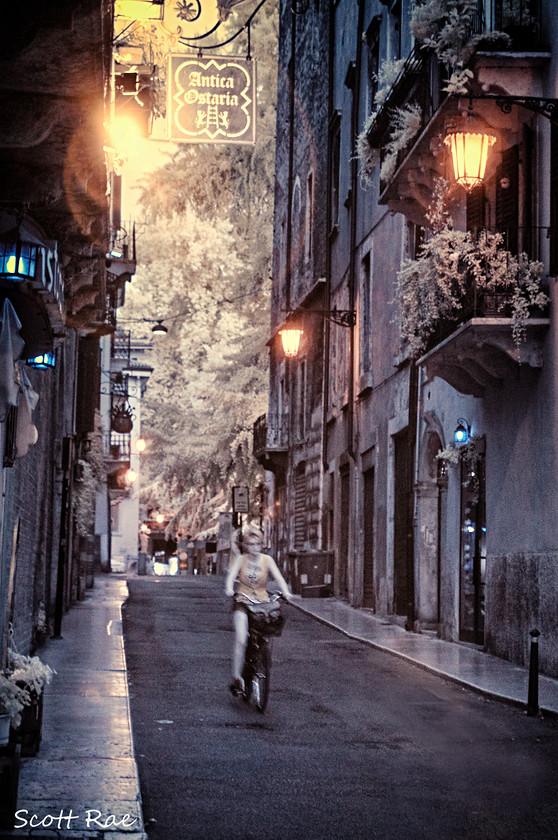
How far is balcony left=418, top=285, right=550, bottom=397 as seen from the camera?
15.6 metres

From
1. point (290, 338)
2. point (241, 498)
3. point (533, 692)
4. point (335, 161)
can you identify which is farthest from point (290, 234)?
point (533, 692)

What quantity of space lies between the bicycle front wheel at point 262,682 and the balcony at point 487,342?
5.69 m

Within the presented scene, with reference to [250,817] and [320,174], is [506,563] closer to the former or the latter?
[250,817]

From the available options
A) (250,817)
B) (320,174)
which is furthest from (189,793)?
(320,174)

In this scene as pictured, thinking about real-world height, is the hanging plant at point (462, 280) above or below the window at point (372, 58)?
below

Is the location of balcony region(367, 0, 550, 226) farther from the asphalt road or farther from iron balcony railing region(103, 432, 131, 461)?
iron balcony railing region(103, 432, 131, 461)

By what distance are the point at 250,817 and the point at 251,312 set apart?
1685 inches

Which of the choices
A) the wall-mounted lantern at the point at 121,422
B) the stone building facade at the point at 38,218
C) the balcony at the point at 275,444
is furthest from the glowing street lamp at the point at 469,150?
the wall-mounted lantern at the point at 121,422

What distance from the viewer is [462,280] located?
16062mm

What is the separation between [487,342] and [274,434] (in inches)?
919

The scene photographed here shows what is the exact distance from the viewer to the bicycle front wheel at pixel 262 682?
11.6 m

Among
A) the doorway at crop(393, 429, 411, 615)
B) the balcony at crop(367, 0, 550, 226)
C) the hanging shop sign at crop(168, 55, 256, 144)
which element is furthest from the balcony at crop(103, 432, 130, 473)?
the hanging shop sign at crop(168, 55, 256, 144)

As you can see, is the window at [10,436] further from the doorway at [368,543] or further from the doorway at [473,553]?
the doorway at [368,543]

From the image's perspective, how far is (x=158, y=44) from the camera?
16594 millimetres
